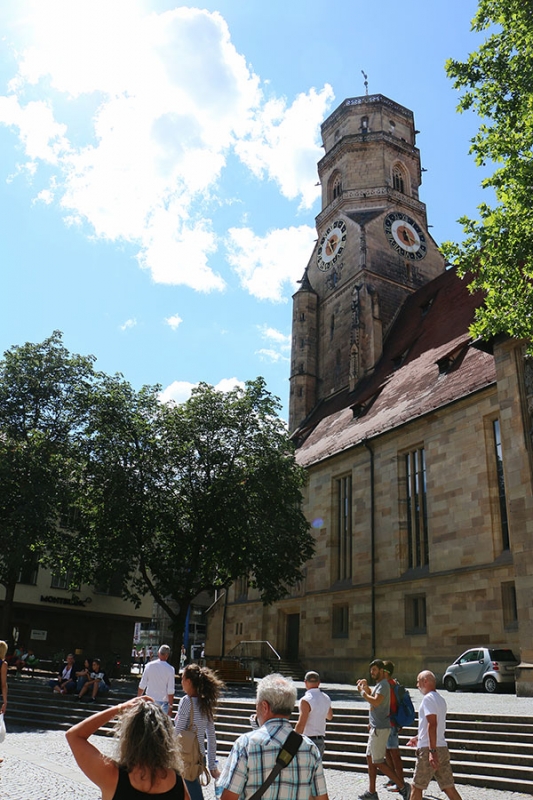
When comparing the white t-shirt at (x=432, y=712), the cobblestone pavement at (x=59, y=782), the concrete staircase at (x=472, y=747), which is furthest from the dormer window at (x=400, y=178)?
the white t-shirt at (x=432, y=712)

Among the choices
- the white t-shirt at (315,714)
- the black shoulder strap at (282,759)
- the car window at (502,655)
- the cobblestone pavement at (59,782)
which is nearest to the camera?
the black shoulder strap at (282,759)

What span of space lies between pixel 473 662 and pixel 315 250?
31509mm

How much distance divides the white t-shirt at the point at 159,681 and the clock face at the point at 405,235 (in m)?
34.6

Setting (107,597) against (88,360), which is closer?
(88,360)

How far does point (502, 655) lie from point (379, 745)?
10981mm

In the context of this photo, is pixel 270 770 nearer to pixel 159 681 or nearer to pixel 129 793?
pixel 129 793

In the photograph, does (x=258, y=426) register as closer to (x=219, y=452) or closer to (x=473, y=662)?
(x=219, y=452)

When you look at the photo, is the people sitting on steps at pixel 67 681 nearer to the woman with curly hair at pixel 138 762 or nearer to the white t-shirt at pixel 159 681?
the white t-shirt at pixel 159 681

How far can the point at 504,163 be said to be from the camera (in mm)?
11945

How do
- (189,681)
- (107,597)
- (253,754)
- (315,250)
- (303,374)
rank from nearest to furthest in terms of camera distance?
(253,754) < (189,681) < (107,597) < (303,374) < (315,250)

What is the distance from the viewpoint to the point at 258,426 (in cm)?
2411

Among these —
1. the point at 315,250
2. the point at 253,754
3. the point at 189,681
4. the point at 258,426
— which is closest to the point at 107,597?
the point at 258,426

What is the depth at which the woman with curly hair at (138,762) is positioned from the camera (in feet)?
8.98

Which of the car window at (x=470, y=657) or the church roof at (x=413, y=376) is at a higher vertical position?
the church roof at (x=413, y=376)
